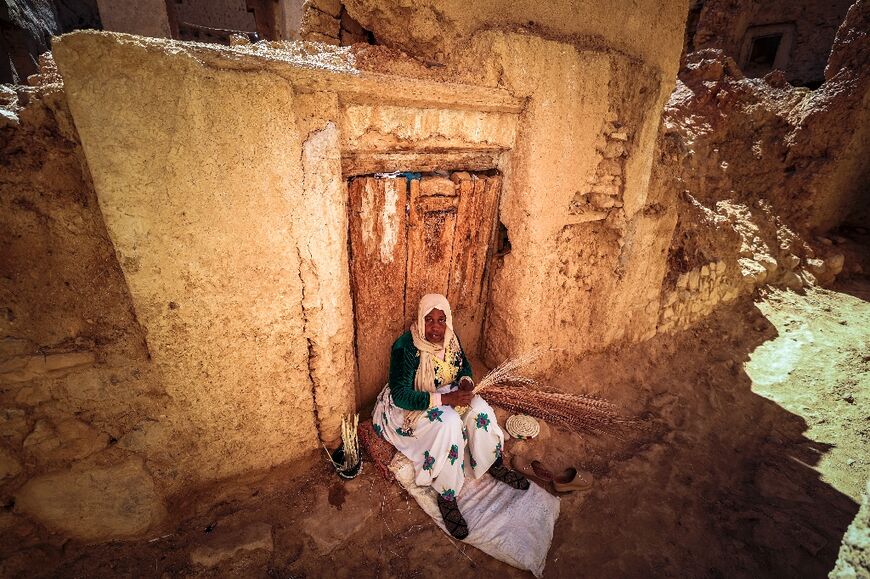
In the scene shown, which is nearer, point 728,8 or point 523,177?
point 523,177

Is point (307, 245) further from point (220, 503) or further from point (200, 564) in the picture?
point (200, 564)

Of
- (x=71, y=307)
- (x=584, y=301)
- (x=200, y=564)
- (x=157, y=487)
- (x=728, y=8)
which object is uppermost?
(x=728, y=8)

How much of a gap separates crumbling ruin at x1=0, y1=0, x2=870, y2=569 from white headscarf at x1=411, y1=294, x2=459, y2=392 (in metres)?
0.33

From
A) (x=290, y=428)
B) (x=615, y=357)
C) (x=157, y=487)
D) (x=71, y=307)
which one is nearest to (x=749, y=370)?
(x=615, y=357)

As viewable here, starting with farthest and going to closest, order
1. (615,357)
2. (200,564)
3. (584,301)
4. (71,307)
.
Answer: (615,357)
(584,301)
(200,564)
(71,307)

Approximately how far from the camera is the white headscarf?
7.95 feet

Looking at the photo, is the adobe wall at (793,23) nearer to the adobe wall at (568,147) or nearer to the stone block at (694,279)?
Result: the stone block at (694,279)

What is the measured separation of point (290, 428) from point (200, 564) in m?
0.77

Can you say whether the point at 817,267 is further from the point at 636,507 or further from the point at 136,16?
the point at 136,16

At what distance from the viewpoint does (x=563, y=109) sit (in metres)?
2.51

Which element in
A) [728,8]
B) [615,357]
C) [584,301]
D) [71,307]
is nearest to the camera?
[71,307]

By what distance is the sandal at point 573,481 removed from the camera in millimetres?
2480

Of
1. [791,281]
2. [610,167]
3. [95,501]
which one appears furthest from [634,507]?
[791,281]

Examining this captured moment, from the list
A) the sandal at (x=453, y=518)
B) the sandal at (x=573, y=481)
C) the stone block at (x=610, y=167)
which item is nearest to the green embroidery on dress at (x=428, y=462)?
the sandal at (x=453, y=518)
